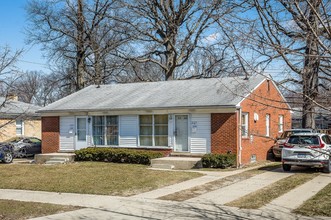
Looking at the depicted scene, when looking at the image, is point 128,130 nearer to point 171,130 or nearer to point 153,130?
point 153,130

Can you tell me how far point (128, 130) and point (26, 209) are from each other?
43.9 ft

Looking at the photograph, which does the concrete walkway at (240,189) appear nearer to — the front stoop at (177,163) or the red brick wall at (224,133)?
the red brick wall at (224,133)

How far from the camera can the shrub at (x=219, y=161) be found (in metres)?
19.9

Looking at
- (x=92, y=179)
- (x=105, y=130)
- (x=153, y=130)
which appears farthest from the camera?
(x=105, y=130)

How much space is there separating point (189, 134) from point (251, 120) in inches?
148

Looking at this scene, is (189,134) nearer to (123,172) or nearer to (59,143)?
(123,172)

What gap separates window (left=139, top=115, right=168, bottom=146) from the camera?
2292 cm

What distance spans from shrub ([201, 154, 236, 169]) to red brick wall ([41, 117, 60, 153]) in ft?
34.1

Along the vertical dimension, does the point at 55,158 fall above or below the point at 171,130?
below

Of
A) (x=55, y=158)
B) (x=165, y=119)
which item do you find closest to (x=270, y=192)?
(x=165, y=119)

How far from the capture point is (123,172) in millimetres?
18188

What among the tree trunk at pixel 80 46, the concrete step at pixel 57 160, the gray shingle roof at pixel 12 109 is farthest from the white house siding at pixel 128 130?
the tree trunk at pixel 80 46

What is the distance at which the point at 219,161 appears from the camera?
19953 mm

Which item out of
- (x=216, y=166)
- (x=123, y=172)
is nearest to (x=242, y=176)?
(x=216, y=166)
